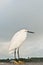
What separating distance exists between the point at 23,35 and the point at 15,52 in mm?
1031

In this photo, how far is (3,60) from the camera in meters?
5.79

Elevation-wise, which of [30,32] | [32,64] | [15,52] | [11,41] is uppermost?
[30,32]

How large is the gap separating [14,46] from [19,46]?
0.22 metres

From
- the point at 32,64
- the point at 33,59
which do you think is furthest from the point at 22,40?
the point at 32,64

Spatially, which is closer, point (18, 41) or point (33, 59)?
point (33, 59)

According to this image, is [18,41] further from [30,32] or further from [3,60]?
[3,60]

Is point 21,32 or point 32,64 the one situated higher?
point 21,32

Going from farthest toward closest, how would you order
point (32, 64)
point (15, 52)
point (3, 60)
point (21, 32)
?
point (21, 32), point (15, 52), point (3, 60), point (32, 64)

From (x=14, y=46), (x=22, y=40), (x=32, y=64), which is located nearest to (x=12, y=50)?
(x=14, y=46)

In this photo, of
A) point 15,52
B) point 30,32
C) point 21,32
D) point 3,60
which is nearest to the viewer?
point 3,60

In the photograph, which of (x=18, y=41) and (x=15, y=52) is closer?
(x=15, y=52)

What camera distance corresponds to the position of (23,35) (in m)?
7.64

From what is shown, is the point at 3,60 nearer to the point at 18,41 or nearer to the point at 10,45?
the point at 10,45

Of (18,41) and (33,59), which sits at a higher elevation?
(18,41)
